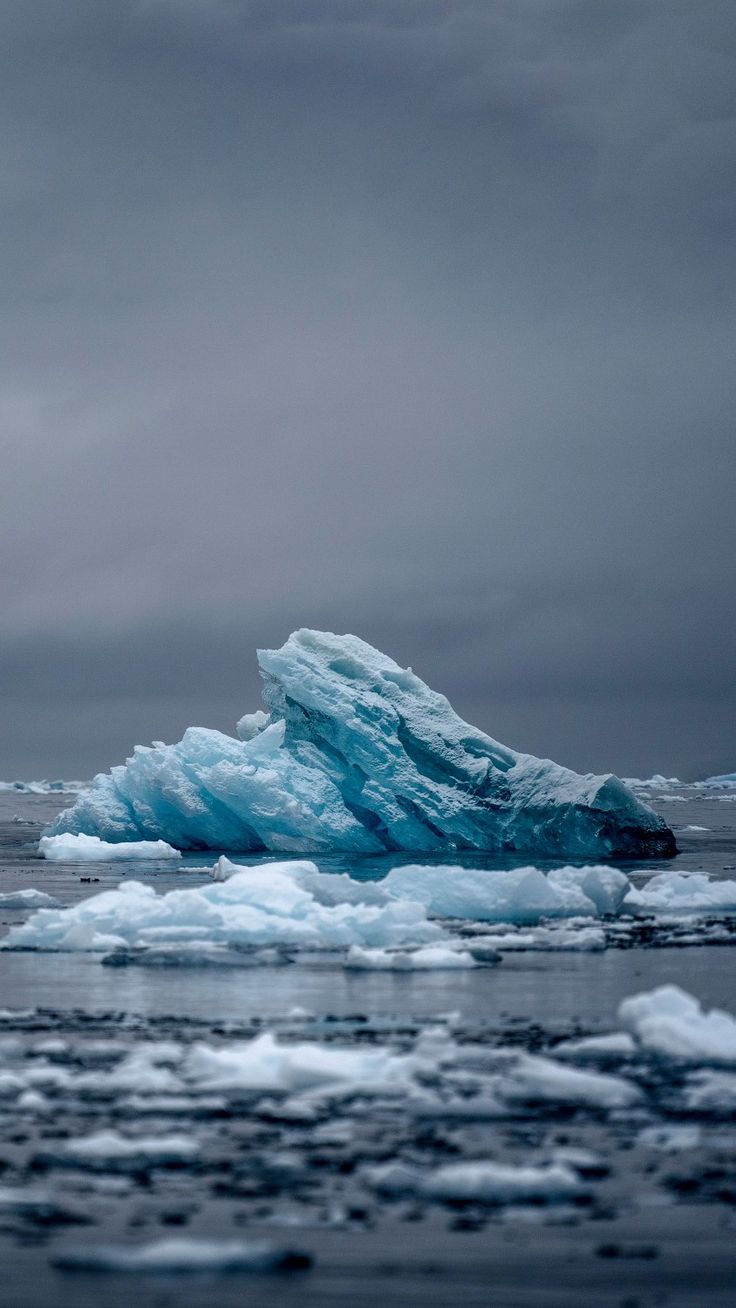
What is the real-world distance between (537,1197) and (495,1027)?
12.7 ft

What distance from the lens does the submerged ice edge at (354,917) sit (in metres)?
14.4

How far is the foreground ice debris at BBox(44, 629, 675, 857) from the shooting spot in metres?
27.2

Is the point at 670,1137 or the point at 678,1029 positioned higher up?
the point at 678,1029

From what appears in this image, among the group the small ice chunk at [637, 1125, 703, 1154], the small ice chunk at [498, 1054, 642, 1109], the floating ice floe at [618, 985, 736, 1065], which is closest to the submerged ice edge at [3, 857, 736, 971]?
the floating ice floe at [618, 985, 736, 1065]

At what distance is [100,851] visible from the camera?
97.0 ft

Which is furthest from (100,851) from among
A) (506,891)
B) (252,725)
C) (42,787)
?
(42,787)

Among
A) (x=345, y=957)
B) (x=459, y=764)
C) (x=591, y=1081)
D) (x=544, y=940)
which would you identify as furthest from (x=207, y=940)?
(x=459, y=764)

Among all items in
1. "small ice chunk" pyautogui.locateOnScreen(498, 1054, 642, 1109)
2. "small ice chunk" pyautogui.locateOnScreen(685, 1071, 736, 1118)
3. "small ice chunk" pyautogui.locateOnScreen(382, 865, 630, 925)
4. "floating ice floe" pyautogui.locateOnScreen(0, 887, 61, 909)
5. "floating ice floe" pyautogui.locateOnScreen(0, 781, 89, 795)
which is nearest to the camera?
"small ice chunk" pyautogui.locateOnScreen(685, 1071, 736, 1118)

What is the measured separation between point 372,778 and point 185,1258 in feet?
73.5

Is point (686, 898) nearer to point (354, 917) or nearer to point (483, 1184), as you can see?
point (354, 917)

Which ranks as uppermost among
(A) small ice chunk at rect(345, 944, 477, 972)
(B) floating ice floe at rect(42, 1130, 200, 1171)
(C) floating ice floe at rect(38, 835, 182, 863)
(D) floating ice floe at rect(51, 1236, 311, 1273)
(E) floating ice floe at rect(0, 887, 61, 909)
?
(C) floating ice floe at rect(38, 835, 182, 863)

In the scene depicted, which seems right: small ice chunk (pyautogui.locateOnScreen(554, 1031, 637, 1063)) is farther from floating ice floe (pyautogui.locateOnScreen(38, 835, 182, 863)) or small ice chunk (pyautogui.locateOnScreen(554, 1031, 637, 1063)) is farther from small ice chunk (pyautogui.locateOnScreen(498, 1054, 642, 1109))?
floating ice floe (pyautogui.locateOnScreen(38, 835, 182, 863))

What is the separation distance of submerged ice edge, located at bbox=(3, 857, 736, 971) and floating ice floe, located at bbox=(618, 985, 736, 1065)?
166 inches

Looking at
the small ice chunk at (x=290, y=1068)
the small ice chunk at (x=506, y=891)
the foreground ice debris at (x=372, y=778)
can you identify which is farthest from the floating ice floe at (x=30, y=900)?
the small ice chunk at (x=290, y=1068)
